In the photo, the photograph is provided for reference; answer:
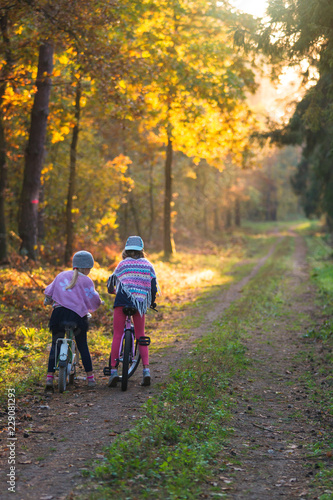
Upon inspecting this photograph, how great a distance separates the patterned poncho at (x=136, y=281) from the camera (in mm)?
7488

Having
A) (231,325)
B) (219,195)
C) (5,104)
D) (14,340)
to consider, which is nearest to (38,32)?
(5,104)

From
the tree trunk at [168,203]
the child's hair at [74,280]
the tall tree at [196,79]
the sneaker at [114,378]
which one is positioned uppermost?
the tall tree at [196,79]

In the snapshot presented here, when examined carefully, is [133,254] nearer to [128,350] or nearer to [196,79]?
[128,350]

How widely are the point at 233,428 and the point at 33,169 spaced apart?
1193 centimetres

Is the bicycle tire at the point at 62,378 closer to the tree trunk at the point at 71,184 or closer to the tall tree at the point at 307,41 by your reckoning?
the tall tree at the point at 307,41

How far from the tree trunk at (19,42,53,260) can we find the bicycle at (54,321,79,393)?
8969mm

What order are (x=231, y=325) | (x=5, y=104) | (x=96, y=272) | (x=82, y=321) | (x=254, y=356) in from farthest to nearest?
(x=96, y=272) < (x=5, y=104) < (x=231, y=325) < (x=254, y=356) < (x=82, y=321)

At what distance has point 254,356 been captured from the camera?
9.81m

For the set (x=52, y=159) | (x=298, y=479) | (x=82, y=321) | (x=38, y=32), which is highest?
(x=38, y=32)

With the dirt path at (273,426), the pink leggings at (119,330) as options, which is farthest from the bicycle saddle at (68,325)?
the dirt path at (273,426)

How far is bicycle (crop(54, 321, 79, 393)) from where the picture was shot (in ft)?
23.3

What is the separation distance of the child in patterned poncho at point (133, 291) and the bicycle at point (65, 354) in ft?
1.99

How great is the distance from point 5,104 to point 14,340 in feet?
28.4

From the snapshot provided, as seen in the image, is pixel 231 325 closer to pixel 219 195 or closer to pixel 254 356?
pixel 254 356
